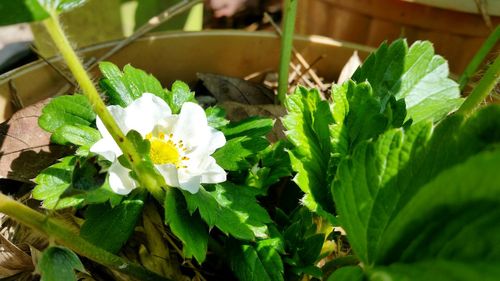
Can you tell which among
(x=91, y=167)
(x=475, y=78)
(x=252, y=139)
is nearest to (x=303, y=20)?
(x=475, y=78)

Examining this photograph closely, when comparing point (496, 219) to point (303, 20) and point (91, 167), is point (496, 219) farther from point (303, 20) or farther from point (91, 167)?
point (303, 20)

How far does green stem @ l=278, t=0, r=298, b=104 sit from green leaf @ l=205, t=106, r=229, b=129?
192 millimetres

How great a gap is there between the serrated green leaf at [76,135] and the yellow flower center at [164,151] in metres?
0.06

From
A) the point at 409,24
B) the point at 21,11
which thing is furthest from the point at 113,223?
the point at 409,24

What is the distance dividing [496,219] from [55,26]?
0.31 m

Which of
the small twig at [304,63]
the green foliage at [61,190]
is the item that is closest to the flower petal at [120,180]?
the green foliage at [61,190]

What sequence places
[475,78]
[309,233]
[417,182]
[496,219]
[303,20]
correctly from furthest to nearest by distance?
[303,20] < [475,78] < [309,233] < [417,182] < [496,219]

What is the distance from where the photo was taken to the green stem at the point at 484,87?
2.00 feet

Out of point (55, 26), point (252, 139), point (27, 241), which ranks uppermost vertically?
point (55, 26)

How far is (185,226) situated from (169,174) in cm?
5

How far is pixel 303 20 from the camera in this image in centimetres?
125

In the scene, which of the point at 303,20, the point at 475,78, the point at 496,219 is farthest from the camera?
the point at 303,20

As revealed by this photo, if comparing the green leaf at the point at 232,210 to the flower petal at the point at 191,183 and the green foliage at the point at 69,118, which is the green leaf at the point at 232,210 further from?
the green foliage at the point at 69,118

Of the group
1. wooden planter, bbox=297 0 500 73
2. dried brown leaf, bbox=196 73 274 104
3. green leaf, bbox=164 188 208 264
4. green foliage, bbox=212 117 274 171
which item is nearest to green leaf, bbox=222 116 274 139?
green foliage, bbox=212 117 274 171
